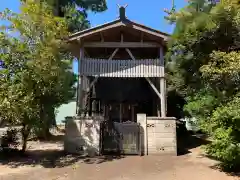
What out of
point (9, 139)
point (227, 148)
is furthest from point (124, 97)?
point (227, 148)

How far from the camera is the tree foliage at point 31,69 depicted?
416 inches

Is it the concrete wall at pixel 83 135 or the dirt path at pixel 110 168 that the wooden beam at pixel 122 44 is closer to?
the concrete wall at pixel 83 135

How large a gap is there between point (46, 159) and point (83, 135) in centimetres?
181

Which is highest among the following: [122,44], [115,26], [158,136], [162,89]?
[115,26]

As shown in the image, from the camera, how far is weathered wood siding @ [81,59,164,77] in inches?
544

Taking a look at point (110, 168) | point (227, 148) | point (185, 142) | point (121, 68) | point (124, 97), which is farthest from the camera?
point (124, 97)

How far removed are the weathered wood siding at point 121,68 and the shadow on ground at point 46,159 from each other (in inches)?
164

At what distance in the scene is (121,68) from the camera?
45.6 ft

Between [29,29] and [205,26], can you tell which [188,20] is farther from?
[29,29]

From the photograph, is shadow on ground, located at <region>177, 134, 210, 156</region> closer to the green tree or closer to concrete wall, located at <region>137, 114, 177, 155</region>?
concrete wall, located at <region>137, 114, 177, 155</region>

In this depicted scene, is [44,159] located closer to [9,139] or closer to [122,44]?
[9,139]

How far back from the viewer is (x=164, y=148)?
1201cm

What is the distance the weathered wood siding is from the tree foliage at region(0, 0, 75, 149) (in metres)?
1.96

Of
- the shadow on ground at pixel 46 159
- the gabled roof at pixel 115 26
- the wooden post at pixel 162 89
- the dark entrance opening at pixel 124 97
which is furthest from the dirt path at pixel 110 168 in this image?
the gabled roof at pixel 115 26
